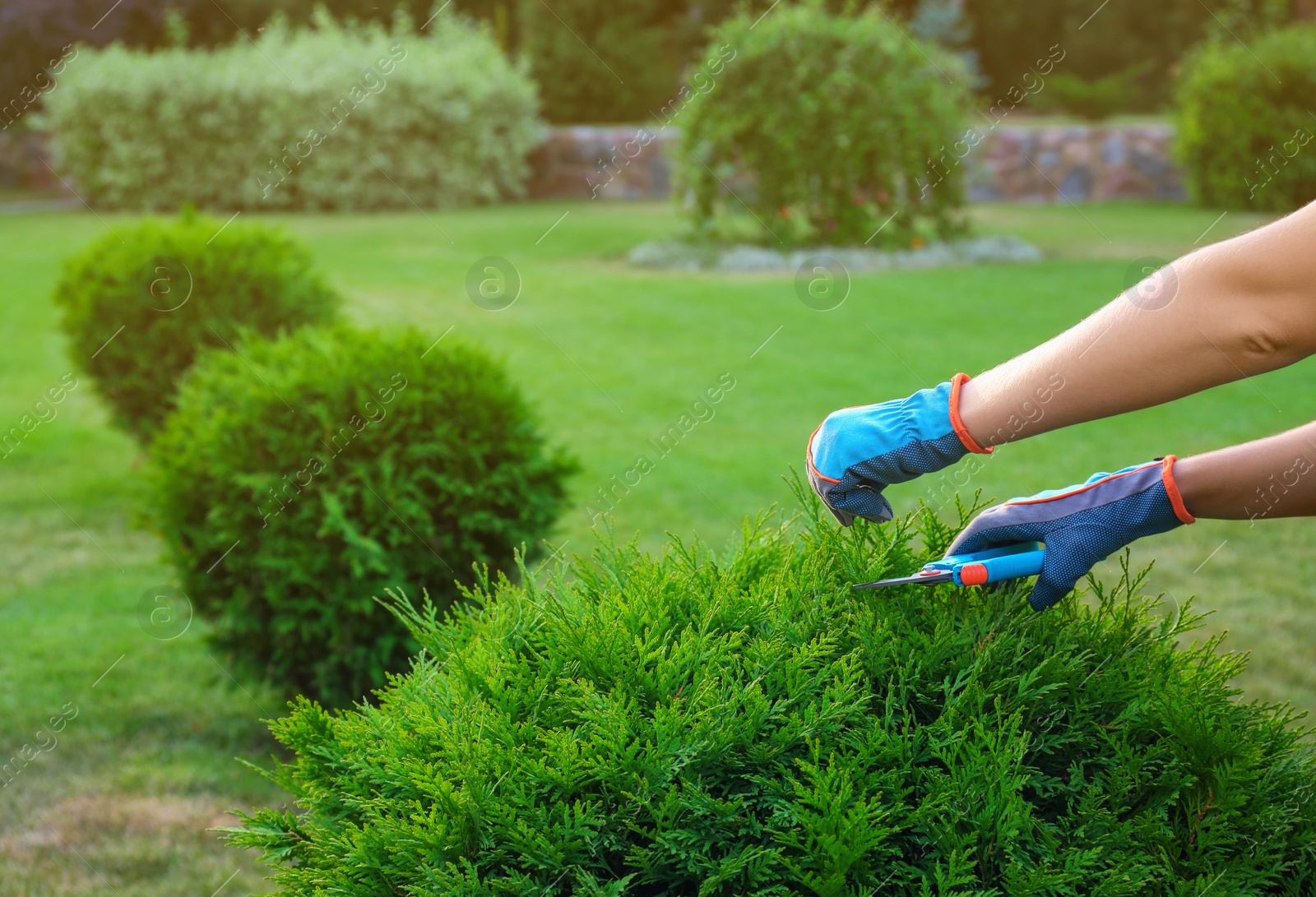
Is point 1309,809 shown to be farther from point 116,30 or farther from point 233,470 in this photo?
point 116,30

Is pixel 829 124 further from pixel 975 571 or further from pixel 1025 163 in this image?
pixel 975 571

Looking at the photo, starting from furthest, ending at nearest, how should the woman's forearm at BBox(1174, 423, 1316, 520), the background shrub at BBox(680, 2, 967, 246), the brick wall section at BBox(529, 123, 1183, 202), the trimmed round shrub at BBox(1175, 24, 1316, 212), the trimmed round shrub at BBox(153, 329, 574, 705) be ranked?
the brick wall section at BBox(529, 123, 1183, 202) → the trimmed round shrub at BBox(1175, 24, 1316, 212) → the background shrub at BBox(680, 2, 967, 246) → the trimmed round shrub at BBox(153, 329, 574, 705) → the woman's forearm at BBox(1174, 423, 1316, 520)

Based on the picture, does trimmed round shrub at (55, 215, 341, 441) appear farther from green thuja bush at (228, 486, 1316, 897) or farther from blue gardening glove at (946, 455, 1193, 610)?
blue gardening glove at (946, 455, 1193, 610)

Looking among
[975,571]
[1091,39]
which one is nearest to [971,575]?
[975,571]

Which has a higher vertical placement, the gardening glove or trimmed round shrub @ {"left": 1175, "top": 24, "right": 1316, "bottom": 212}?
the gardening glove

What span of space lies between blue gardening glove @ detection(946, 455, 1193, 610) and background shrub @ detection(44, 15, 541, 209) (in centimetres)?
1695

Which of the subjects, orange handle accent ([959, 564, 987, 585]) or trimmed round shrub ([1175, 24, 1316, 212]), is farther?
trimmed round shrub ([1175, 24, 1316, 212])

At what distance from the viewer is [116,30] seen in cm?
2486

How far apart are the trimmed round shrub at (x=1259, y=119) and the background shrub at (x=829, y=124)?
4695 mm

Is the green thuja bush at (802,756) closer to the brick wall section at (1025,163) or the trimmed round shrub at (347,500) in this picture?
the trimmed round shrub at (347,500)

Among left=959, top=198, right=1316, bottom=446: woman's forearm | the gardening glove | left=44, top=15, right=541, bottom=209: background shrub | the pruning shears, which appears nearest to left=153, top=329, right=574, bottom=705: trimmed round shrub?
the gardening glove

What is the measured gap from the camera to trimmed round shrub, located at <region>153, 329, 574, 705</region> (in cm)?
379

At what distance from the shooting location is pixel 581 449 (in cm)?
728

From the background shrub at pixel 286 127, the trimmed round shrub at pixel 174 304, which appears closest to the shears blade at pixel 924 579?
the trimmed round shrub at pixel 174 304
